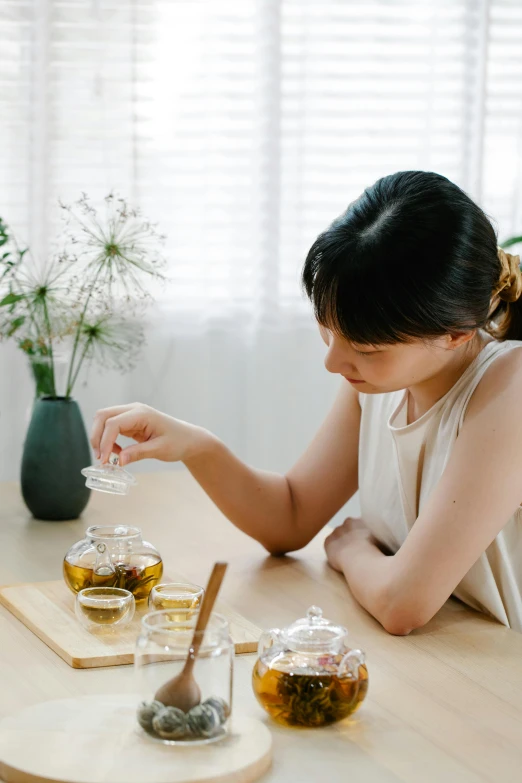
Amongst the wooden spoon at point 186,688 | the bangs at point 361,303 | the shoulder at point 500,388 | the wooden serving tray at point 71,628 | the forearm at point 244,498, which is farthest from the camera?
the forearm at point 244,498

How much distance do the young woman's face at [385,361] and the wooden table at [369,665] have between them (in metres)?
0.29

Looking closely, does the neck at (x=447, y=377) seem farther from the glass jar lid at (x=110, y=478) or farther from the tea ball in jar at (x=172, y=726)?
the tea ball in jar at (x=172, y=726)

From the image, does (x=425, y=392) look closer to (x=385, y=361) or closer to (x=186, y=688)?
(x=385, y=361)

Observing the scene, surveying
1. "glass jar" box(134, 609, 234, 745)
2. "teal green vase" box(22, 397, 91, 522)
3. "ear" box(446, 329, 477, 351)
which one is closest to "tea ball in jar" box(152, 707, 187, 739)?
"glass jar" box(134, 609, 234, 745)

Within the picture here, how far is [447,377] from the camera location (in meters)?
1.40

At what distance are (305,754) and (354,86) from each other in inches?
92.2

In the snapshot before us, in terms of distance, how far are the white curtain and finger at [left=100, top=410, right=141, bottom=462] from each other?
1172 millimetres

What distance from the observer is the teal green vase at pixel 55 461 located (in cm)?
169

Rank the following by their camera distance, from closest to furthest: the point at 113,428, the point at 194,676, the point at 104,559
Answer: the point at 194,676 → the point at 104,559 → the point at 113,428

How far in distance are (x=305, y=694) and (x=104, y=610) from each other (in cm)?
32

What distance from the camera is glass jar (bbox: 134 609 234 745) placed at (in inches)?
33.5

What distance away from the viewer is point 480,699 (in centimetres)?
101

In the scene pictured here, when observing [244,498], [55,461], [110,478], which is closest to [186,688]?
[110,478]

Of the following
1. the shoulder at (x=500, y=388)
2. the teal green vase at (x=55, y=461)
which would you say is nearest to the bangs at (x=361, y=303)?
the shoulder at (x=500, y=388)
